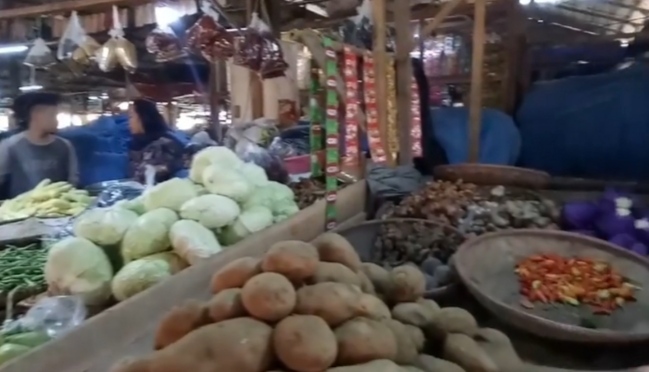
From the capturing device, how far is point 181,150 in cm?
398

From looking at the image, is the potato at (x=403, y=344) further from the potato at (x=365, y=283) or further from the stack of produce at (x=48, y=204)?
the stack of produce at (x=48, y=204)

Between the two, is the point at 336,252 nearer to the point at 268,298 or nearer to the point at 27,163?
the point at 268,298

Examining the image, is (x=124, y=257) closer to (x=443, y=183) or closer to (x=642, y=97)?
(x=443, y=183)

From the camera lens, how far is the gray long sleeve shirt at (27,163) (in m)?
4.18

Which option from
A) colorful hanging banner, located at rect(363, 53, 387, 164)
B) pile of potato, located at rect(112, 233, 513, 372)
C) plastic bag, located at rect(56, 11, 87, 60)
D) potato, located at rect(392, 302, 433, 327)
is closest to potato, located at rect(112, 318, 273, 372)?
pile of potato, located at rect(112, 233, 513, 372)

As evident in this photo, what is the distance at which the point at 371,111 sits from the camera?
363cm

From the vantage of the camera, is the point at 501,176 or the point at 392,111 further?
the point at 392,111

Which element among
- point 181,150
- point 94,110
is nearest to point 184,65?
point 181,150

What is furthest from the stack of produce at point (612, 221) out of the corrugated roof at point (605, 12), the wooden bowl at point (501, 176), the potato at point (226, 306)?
the corrugated roof at point (605, 12)

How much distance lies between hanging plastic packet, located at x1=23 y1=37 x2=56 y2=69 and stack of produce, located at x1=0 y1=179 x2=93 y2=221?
69.0 inches

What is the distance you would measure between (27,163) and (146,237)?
2.59 metres

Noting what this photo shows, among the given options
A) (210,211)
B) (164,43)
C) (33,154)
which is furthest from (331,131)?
(33,154)

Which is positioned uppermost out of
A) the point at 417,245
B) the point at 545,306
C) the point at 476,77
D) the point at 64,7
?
the point at 64,7

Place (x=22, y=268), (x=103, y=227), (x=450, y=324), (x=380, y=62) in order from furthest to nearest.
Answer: (x=380, y=62) < (x=22, y=268) < (x=103, y=227) < (x=450, y=324)
